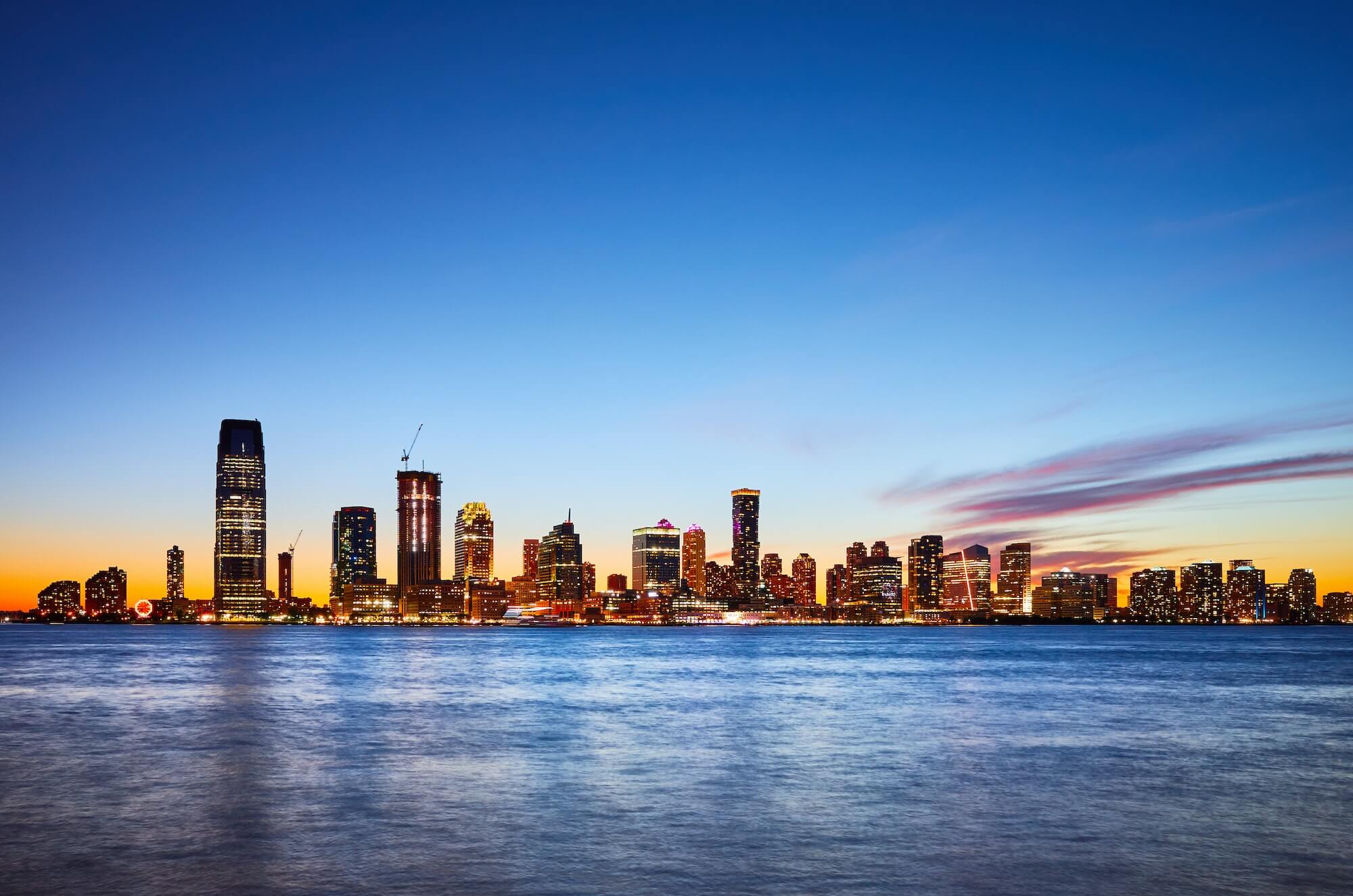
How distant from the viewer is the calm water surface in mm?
17469

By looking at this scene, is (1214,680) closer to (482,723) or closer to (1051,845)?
(482,723)

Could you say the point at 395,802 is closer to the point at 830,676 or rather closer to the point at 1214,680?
the point at 830,676

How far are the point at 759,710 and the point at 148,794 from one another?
2777 cm

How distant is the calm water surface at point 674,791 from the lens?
1747 cm

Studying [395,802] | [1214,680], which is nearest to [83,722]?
[395,802]

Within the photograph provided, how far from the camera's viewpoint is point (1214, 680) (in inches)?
2805

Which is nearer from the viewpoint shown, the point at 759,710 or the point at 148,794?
the point at 148,794

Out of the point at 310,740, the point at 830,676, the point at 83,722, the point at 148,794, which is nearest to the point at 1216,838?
the point at 148,794

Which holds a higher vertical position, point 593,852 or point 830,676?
point 593,852

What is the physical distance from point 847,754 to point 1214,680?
164 ft

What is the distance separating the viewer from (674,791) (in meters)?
25.7

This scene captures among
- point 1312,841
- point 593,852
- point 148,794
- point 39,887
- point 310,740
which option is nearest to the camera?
point 39,887

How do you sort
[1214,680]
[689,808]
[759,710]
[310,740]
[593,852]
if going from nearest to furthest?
[593,852] → [689,808] → [310,740] → [759,710] → [1214,680]

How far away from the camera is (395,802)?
943 inches
